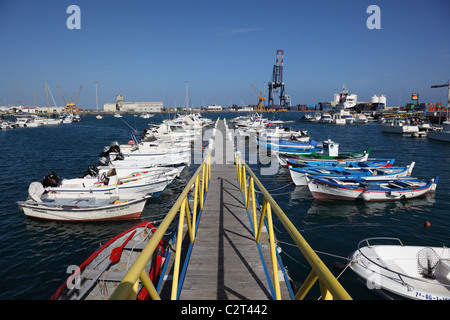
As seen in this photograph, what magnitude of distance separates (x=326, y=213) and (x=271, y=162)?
44.8 ft

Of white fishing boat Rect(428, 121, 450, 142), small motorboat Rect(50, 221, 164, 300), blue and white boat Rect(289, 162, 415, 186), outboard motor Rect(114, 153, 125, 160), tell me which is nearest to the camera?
small motorboat Rect(50, 221, 164, 300)

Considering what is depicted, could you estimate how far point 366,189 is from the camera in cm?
1559

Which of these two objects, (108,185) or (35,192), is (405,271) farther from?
(35,192)

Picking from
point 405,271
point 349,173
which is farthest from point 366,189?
point 405,271

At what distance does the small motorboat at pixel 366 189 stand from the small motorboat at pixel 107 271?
11703mm

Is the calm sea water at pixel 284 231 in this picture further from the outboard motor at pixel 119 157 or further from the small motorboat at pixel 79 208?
the outboard motor at pixel 119 157

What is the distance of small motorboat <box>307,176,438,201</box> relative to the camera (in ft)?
51.1

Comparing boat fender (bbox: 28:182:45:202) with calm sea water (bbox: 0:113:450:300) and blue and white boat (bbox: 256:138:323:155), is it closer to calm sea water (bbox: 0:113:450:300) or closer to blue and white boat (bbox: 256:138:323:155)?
calm sea water (bbox: 0:113:450:300)

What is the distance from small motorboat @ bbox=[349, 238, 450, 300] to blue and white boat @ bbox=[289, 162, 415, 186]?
366 inches

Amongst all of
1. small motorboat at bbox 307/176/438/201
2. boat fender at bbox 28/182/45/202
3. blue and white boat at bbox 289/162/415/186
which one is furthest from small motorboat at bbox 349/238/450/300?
boat fender at bbox 28/182/45/202

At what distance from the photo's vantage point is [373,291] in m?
7.88

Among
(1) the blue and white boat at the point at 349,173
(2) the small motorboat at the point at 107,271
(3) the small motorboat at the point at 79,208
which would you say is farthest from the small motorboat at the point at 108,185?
(1) the blue and white boat at the point at 349,173

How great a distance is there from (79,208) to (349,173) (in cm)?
1747
